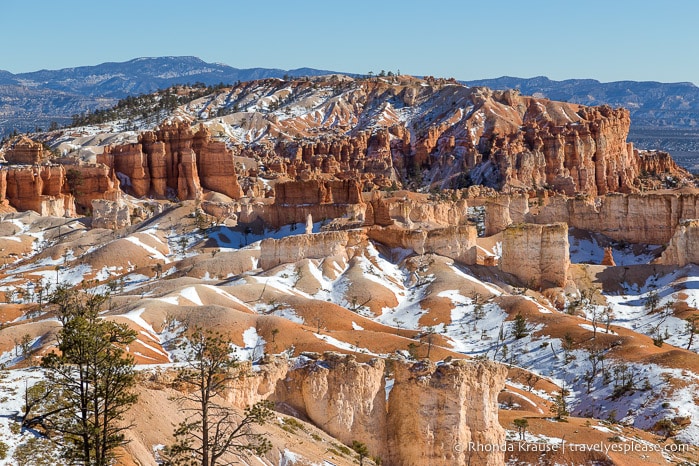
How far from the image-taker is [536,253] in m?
110

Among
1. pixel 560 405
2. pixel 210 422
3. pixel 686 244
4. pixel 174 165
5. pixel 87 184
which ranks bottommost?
pixel 560 405

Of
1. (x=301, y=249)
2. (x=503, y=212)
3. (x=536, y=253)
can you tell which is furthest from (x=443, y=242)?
(x=503, y=212)

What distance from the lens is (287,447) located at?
4009 centimetres

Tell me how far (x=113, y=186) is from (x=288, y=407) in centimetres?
11357

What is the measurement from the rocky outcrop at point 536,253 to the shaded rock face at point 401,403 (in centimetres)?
6381

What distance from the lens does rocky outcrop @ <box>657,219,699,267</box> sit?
112875mm

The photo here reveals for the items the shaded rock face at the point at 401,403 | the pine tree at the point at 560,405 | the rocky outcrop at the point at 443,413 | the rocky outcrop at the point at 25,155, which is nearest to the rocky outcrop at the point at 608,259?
the pine tree at the point at 560,405

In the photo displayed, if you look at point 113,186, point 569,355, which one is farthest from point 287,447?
point 113,186

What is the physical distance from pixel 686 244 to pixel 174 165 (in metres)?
80.5

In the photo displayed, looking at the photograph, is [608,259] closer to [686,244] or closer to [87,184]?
[686,244]

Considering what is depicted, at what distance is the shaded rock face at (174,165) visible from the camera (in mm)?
158125

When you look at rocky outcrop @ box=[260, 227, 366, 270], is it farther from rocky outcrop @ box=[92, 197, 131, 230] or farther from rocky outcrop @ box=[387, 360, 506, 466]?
rocky outcrop @ box=[387, 360, 506, 466]

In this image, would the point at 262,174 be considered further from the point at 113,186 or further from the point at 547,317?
the point at 547,317

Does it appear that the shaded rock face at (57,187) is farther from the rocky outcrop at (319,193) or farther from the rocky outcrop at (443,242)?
the rocky outcrop at (443,242)
